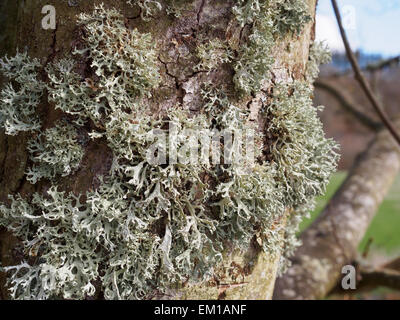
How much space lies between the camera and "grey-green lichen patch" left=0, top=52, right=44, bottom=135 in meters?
0.98

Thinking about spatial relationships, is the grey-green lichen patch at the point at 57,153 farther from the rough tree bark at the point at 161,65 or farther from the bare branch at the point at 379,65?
the bare branch at the point at 379,65

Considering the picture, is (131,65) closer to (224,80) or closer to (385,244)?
(224,80)

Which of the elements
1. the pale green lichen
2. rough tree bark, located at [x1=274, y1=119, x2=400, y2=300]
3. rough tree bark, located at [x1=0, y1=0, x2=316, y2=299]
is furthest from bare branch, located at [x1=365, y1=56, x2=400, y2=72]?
the pale green lichen

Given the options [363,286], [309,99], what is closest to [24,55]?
[309,99]

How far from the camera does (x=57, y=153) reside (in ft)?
3.04

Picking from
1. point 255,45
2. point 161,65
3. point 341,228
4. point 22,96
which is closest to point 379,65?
point 341,228

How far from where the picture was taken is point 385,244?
21.9 feet

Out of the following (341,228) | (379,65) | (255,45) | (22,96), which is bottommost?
(341,228)

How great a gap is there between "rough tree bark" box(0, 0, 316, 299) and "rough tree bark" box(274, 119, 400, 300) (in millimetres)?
999

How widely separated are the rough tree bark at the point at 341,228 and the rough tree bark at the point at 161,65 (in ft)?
3.28

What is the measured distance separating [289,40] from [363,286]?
159 cm

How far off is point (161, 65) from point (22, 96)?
331mm

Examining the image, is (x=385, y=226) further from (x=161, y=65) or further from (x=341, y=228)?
(x=161, y=65)

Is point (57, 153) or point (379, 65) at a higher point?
point (379, 65)
